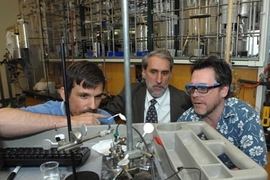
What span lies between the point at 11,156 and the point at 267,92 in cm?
194

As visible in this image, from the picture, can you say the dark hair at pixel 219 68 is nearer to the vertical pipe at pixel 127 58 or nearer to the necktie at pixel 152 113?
the necktie at pixel 152 113

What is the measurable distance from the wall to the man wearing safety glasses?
18.2 feet

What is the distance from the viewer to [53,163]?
69 centimetres

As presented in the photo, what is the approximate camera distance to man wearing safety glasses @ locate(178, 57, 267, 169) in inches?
47.1

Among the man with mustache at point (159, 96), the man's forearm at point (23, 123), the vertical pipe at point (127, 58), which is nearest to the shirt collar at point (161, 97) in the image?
the man with mustache at point (159, 96)

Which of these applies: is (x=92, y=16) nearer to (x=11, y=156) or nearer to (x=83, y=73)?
(x=83, y=73)

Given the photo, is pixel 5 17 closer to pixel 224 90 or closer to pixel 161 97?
pixel 161 97

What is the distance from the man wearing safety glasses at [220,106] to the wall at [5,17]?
5.55 m

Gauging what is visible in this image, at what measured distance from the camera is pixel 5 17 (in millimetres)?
5582

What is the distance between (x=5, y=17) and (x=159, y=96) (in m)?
5.50

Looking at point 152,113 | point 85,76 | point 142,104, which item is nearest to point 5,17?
point 142,104

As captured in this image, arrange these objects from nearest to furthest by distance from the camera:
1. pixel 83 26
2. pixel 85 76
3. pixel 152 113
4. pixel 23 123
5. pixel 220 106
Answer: pixel 23 123
pixel 85 76
pixel 220 106
pixel 152 113
pixel 83 26

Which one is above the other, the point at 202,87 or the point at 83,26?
the point at 83,26

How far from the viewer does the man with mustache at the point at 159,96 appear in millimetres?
1909
